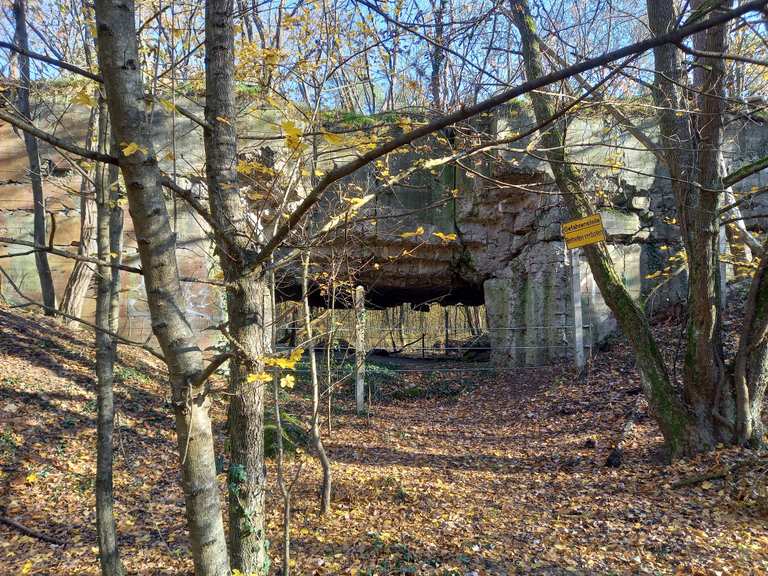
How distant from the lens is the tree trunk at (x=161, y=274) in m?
1.88

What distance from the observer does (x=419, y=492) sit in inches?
213

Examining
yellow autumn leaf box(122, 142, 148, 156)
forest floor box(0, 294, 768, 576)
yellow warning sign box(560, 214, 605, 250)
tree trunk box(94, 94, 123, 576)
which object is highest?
yellow warning sign box(560, 214, 605, 250)

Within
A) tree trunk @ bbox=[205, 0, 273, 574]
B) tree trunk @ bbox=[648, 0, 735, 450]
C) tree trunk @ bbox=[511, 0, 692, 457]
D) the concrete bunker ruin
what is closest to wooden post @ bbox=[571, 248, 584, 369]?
the concrete bunker ruin

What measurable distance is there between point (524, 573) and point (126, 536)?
10.8 feet

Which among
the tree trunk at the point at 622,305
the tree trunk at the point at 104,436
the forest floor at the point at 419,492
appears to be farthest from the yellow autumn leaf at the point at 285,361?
the tree trunk at the point at 622,305

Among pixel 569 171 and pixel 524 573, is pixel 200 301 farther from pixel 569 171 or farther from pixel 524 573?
pixel 524 573

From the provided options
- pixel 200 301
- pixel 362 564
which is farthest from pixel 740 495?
pixel 200 301

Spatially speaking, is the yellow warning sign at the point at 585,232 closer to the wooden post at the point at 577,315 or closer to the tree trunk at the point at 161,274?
the wooden post at the point at 577,315

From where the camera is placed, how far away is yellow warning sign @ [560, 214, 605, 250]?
18.9 ft

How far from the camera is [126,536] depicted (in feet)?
15.3

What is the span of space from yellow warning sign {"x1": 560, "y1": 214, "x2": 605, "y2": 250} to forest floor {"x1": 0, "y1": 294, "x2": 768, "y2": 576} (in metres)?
2.35

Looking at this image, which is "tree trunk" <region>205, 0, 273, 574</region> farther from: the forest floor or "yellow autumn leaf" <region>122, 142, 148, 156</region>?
the forest floor

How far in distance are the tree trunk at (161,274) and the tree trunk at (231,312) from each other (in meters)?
0.76

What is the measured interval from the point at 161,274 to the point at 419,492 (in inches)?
165
